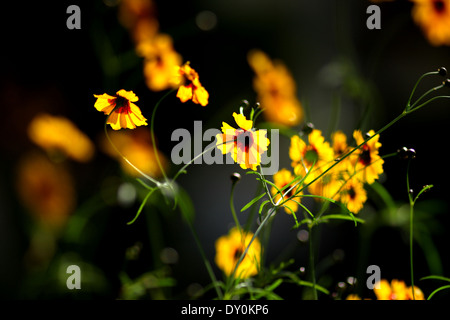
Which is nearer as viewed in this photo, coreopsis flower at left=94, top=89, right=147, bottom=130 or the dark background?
coreopsis flower at left=94, top=89, right=147, bottom=130

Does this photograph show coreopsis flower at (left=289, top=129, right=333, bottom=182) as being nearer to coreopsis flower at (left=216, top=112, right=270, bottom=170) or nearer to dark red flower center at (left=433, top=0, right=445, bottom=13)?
coreopsis flower at (left=216, top=112, right=270, bottom=170)

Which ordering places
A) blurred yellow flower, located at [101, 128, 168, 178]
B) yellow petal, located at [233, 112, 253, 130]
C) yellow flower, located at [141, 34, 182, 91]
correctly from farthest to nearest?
blurred yellow flower, located at [101, 128, 168, 178] < yellow flower, located at [141, 34, 182, 91] < yellow petal, located at [233, 112, 253, 130]

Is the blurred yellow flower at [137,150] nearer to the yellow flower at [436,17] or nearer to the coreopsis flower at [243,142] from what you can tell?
the coreopsis flower at [243,142]

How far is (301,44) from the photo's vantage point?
1.55 metres

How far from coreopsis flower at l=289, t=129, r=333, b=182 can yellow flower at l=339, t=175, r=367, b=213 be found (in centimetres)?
4

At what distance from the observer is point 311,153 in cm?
64

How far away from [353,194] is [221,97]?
0.82m

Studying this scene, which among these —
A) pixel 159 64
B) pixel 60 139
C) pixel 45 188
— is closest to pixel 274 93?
pixel 159 64

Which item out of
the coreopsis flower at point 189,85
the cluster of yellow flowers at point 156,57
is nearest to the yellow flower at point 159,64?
the cluster of yellow flowers at point 156,57

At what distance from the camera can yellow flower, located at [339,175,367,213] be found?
627 millimetres

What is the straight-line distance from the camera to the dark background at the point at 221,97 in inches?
44.4

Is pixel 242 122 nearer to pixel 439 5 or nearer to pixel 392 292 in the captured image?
pixel 392 292

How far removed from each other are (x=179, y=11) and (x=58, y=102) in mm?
419

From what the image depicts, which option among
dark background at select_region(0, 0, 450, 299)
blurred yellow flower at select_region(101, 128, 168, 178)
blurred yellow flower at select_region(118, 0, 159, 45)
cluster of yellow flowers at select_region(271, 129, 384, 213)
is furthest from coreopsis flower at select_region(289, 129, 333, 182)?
blurred yellow flower at select_region(118, 0, 159, 45)
